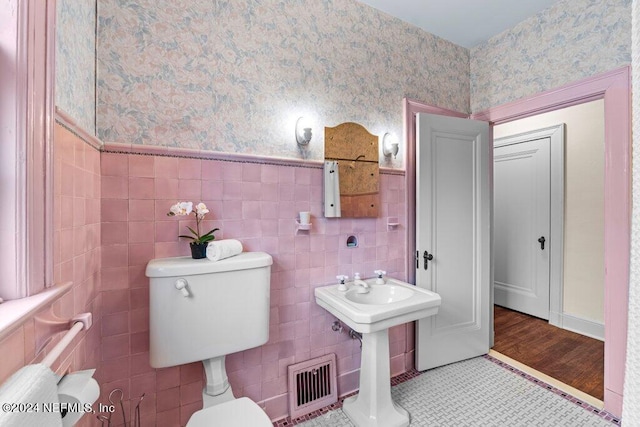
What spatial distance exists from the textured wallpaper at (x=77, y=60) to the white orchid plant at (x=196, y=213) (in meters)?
0.44

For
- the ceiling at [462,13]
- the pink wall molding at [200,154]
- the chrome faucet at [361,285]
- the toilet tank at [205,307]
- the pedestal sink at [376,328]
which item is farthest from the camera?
the ceiling at [462,13]

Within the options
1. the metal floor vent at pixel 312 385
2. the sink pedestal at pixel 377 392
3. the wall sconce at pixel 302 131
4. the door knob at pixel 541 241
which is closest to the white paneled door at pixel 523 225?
the door knob at pixel 541 241

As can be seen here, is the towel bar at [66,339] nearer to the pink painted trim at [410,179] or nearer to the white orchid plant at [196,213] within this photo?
the white orchid plant at [196,213]

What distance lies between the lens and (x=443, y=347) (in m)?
2.10

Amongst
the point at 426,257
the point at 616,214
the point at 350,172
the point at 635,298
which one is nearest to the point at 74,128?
the point at 350,172

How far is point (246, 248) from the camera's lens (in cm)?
151

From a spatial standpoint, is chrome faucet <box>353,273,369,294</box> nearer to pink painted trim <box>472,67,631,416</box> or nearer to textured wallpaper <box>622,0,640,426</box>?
textured wallpaper <box>622,0,640,426</box>

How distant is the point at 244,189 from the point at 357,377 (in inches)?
56.5

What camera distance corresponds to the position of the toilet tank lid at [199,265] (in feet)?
3.83

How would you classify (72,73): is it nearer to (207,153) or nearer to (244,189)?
(207,153)

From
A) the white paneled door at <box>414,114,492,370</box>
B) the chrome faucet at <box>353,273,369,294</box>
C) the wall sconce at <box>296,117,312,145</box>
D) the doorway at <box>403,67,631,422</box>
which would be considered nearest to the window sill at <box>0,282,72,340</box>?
the wall sconce at <box>296,117,312,145</box>

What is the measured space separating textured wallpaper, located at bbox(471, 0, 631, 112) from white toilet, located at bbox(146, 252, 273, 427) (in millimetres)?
2227

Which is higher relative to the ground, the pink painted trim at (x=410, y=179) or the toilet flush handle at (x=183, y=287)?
the pink painted trim at (x=410, y=179)

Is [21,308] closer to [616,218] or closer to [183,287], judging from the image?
[183,287]
